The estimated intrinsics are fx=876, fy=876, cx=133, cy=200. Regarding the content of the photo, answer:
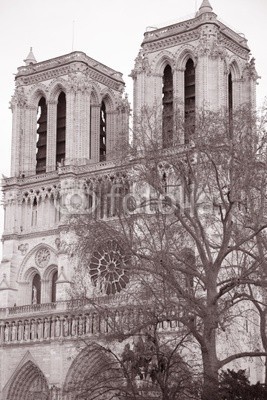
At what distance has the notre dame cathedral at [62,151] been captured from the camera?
133ft

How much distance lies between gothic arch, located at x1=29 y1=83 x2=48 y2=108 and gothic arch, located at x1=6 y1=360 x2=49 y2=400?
538 inches

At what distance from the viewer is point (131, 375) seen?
20.9 metres

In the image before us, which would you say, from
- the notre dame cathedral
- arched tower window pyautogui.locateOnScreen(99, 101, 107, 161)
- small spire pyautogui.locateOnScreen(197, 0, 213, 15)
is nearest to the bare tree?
the notre dame cathedral

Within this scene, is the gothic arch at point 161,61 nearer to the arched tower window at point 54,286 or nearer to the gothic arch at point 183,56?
the gothic arch at point 183,56

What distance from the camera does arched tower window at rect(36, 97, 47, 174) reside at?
151ft

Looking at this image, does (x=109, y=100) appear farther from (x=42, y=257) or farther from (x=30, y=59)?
(x=42, y=257)

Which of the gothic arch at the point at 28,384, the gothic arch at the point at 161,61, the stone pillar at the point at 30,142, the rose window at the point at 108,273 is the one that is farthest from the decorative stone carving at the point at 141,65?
the gothic arch at the point at 28,384

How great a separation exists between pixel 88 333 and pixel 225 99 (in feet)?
40.7

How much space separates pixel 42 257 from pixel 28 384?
20.5 ft

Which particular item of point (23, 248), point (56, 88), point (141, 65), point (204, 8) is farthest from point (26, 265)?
point (204, 8)

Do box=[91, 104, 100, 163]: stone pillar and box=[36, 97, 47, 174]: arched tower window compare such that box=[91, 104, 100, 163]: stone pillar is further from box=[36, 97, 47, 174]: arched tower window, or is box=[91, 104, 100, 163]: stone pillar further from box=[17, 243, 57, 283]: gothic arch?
box=[17, 243, 57, 283]: gothic arch

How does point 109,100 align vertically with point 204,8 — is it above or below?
below

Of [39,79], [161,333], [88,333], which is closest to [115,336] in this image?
[161,333]

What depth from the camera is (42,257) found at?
143 ft
